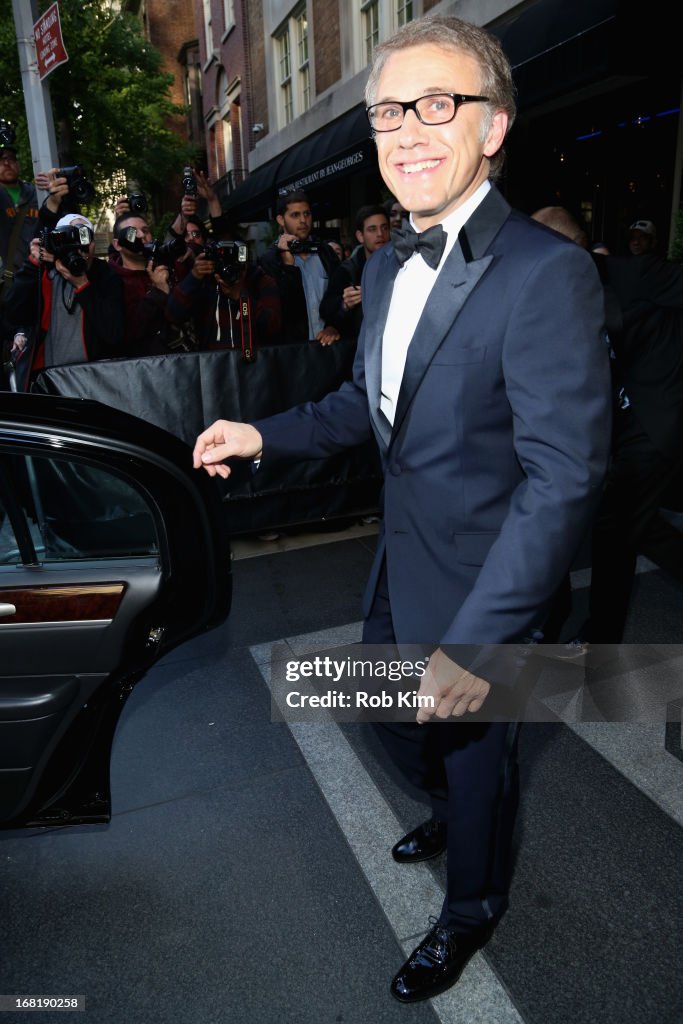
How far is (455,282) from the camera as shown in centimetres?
158

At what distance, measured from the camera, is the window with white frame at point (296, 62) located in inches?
676

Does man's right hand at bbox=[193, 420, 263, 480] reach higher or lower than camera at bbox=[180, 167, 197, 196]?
lower

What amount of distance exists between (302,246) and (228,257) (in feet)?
3.88

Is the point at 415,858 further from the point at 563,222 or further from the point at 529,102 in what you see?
the point at 529,102

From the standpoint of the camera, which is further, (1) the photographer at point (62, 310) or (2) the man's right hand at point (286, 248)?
(2) the man's right hand at point (286, 248)

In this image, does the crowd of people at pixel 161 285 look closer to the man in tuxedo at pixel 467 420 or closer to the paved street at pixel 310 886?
the paved street at pixel 310 886

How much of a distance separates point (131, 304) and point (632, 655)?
3823mm

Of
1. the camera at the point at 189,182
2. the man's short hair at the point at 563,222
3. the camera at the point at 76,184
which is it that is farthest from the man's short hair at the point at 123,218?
the man's short hair at the point at 563,222

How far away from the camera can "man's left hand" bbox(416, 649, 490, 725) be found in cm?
153

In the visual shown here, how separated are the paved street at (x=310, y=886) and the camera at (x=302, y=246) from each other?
391 centimetres

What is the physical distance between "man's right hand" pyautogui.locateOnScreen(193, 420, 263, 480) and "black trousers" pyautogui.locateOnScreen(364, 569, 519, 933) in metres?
0.48

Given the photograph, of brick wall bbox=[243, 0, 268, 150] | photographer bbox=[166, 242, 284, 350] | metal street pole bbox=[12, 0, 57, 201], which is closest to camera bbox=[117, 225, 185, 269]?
photographer bbox=[166, 242, 284, 350]

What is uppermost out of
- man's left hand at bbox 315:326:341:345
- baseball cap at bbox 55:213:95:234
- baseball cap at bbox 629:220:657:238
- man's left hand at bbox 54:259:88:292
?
baseball cap at bbox 629:220:657:238

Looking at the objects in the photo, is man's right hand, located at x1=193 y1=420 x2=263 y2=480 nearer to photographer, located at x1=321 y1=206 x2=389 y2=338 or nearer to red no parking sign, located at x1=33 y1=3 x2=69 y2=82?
photographer, located at x1=321 y1=206 x2=389 y2=338
